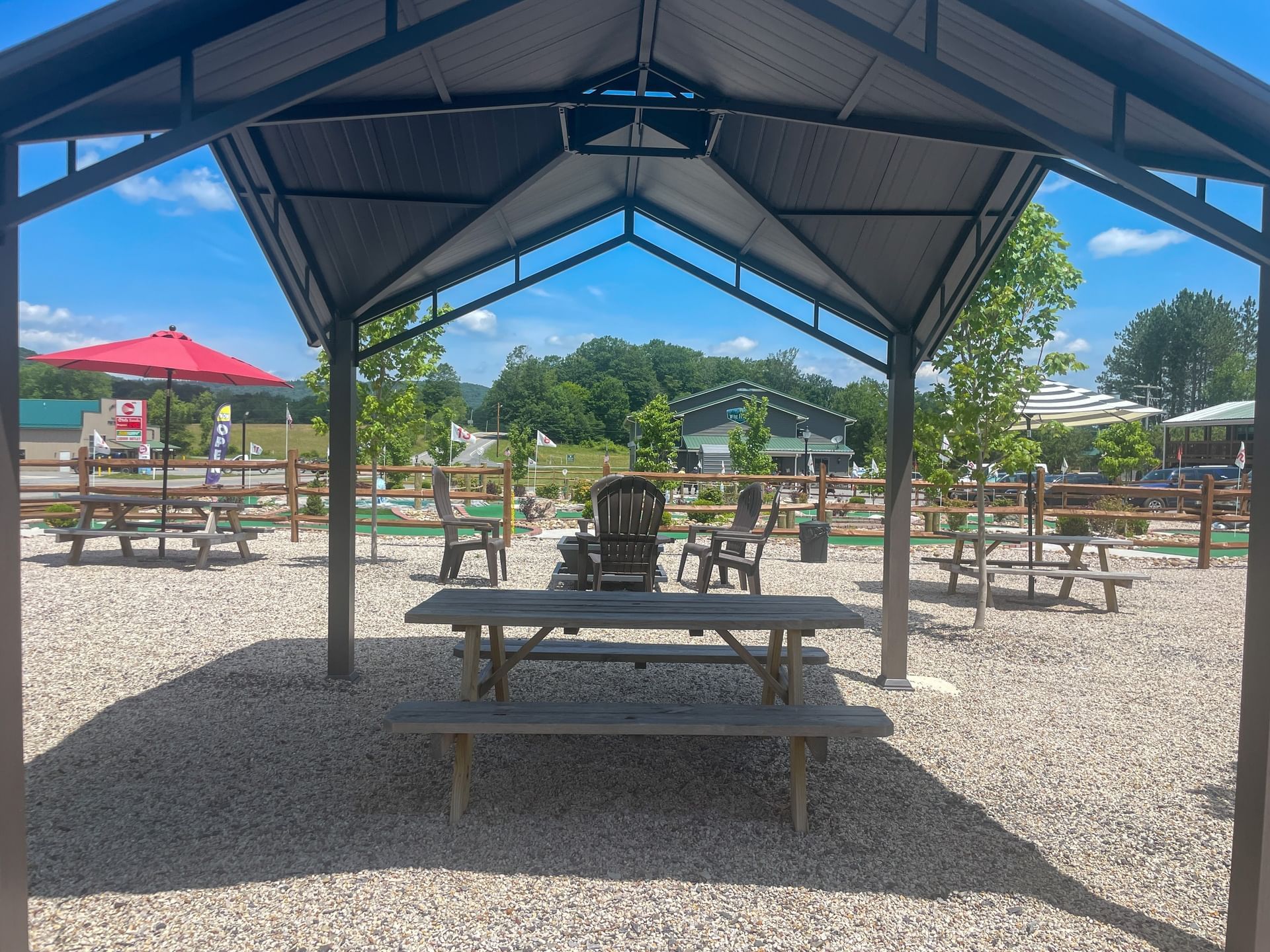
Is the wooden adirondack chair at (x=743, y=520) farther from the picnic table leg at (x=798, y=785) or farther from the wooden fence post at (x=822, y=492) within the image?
the picnic table leg at (x=798, y=785)

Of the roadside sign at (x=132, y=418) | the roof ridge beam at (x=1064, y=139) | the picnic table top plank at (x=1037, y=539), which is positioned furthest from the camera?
the roadside sign at (x=132, y=418)

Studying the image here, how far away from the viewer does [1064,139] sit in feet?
8.41

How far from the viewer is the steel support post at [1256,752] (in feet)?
7.84

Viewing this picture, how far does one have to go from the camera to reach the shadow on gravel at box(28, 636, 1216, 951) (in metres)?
2.98

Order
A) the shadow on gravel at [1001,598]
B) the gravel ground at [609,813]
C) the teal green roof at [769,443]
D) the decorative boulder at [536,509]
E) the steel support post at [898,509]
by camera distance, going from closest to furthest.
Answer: the gravel ground at [609,813]
the steel support post at [898,509]
the shadow on gravel at [1001,598]
the decorative boulder at [536,509]
the teal green roof at [769,443]

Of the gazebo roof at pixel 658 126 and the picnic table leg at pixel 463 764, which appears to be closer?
the gazebo roof at pixel 658 126

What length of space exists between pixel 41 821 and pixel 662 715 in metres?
2.55

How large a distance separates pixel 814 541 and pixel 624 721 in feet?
31.3

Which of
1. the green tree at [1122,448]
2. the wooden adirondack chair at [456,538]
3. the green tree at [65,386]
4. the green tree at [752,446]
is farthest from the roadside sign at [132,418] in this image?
the green tree at [65,386]

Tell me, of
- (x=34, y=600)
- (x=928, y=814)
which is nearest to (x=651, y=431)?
(x=34, y=600)

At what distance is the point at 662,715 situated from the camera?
3373 mm

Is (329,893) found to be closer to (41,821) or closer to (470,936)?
(470,936)

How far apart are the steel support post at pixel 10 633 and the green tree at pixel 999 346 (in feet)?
22.7

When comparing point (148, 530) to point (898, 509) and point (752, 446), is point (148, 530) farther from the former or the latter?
point (752, 446)
